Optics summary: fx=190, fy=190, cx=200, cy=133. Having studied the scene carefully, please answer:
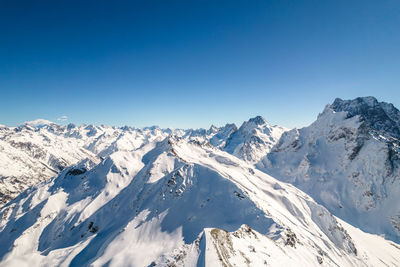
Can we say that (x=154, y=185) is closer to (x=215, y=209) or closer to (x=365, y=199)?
(x=215, y=209)

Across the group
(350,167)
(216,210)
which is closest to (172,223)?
(216,210)

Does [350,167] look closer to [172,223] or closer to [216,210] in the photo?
[216,210]

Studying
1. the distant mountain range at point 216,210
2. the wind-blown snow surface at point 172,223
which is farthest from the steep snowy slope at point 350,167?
the wind-blown snow surface at point 172,223

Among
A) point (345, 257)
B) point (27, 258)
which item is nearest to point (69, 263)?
point (27, 258)

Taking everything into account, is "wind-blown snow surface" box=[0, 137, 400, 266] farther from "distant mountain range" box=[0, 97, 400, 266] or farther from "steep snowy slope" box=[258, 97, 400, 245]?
"steep snowy slope" box=[258, 97, 400, 245]

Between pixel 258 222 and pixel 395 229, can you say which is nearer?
pixel 258 222

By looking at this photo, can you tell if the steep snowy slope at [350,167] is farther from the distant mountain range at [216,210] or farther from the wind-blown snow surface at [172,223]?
the wind-blown snow surface at [172,223]
